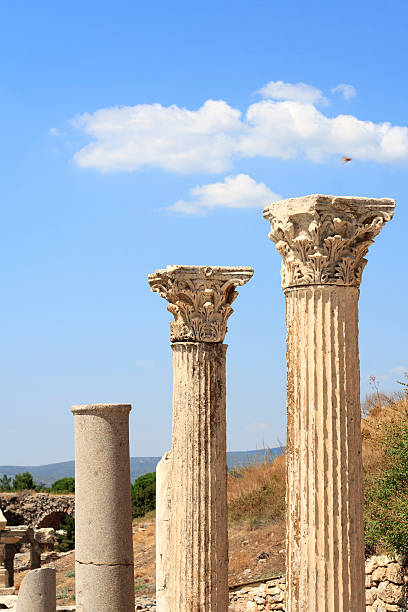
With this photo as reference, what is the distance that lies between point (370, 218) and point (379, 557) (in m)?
10.1

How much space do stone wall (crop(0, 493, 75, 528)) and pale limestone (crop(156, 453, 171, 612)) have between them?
28.9 metres

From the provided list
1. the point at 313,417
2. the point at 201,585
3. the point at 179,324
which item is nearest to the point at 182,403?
the point at 179,324

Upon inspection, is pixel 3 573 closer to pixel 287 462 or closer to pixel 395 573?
pixel 395 573

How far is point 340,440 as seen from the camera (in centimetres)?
675

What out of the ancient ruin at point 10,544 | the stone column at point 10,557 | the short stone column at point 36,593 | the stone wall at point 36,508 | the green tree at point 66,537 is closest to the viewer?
the short stone column at point 36,593

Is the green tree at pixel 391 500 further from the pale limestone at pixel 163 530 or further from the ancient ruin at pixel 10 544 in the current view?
the ancient ruin at pixel 10 544

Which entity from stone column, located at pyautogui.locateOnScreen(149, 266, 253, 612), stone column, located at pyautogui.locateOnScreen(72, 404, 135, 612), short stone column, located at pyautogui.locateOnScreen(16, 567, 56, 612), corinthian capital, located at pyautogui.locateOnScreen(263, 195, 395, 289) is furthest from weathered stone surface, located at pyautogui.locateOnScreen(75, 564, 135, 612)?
corinthian capital, located at pyautogui.locateOnScreen(263, 195, 395, 289)

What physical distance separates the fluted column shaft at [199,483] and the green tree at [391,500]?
19.2 ft

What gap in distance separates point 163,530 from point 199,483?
1314 millimetres

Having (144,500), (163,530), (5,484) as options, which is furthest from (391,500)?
(5,484)

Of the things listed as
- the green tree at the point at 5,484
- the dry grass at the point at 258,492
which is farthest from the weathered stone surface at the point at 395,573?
the green tree at the point at 5,484

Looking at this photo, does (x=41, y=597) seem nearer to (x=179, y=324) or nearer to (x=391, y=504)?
(x=179, y=324)

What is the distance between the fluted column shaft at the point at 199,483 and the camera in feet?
32.0

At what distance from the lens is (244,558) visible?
20.3m
